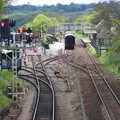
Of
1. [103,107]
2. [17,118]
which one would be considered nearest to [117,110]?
[103,107]

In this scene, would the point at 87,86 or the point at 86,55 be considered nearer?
the point at 87,86

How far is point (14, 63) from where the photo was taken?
31969 mm

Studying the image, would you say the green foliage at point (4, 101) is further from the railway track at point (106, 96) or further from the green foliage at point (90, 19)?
the green foliage at point (90, 19)

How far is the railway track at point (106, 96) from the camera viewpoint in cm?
2328

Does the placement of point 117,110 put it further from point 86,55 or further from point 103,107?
point 86,55

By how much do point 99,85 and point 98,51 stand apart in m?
25.4

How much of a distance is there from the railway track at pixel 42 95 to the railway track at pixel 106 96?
273 centimetres

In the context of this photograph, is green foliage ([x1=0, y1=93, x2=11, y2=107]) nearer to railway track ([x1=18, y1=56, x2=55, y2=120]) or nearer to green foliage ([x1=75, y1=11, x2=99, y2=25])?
railway track ([x1=18, y1=56, x2=55, y2=120])

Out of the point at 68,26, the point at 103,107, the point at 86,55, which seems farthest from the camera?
the point at 68,26

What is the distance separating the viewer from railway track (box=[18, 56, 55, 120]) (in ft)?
77.0

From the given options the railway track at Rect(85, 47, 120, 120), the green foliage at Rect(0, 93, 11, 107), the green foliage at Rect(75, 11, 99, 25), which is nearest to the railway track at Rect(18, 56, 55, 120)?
the green foliage at Rect(0, 93, 11, 107)

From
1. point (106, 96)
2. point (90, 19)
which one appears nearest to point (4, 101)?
point (106, 96)

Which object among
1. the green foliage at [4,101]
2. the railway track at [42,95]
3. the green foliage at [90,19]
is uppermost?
the green foliage at [4,101]

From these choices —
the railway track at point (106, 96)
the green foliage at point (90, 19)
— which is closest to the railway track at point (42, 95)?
the railway track at point (106, 96)
